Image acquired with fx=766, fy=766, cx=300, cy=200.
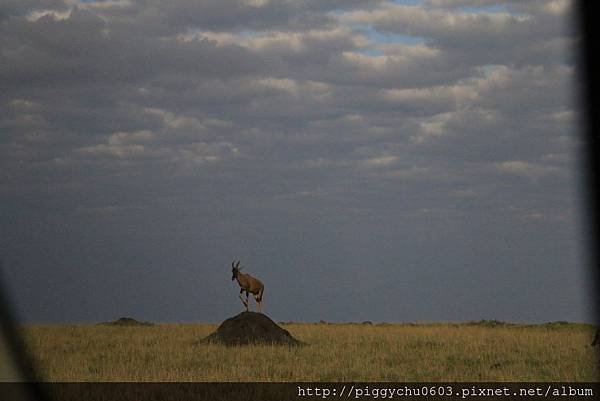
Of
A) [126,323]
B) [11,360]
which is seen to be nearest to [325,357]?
[11,360]

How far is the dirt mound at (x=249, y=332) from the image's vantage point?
23141mm

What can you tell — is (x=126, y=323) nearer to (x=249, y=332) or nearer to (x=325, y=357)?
(x=249, y=332)

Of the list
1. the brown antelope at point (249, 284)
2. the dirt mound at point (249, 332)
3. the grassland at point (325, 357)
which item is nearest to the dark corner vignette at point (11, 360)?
the grassland at point (325, 357)

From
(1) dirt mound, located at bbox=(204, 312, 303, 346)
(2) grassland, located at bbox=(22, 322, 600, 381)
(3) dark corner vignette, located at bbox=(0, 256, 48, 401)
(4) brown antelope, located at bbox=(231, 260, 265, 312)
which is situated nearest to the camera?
(3) dark corner vignette, located at bbox=(0, 256, 48, 401)

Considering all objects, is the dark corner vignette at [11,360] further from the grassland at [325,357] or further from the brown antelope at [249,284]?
the brown antelope at [249,284]

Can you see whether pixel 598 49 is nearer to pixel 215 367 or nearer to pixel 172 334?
pixel 215 367

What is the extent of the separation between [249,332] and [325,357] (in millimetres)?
4068

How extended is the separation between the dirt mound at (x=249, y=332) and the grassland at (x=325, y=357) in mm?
643

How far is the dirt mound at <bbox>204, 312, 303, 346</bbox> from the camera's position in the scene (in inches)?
911

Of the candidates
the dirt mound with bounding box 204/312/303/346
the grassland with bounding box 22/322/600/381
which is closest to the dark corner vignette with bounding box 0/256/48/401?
the grassland with bounding box 22/322/600/381

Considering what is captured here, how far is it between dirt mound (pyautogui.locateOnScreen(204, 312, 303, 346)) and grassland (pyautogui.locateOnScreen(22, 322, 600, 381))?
0.64 metres

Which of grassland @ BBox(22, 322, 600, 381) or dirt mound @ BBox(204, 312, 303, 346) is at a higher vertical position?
dirt mound @ BBox(204, 312, 303, 346)

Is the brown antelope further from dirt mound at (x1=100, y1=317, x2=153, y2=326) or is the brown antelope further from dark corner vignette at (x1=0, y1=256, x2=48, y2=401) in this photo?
dark corner vignette at (x1=0, y1=256, x2=48, y2=401)

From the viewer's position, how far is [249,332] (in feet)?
77.2
